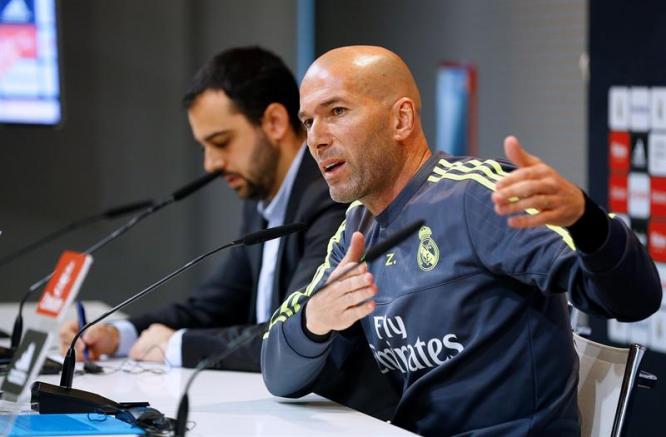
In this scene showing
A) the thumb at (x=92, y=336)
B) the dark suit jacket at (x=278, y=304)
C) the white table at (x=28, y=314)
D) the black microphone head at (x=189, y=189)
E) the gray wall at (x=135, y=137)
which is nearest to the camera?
the dark suit jacket at (x=278, y=304)

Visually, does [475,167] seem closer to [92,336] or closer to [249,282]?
[92,336]

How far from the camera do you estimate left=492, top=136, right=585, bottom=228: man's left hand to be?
1.61 m

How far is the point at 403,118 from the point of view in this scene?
219 centimetres

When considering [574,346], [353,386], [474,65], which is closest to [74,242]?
[474,65]

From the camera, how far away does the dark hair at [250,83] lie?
298 cm

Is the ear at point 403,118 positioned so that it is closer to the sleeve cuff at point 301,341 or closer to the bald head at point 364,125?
the bald head at point 364,125

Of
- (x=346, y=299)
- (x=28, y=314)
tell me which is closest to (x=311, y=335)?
(x=346, y=299)

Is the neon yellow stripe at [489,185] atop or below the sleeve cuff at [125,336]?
atop

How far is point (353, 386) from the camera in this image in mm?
2268

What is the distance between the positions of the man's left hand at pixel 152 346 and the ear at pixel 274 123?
60 centimetres

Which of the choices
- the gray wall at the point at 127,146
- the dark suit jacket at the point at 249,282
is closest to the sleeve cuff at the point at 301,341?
the dark suit jacket at the point at 249,282

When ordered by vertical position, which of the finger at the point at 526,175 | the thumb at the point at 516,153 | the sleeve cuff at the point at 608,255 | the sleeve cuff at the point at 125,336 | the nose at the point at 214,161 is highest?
the thumb at the point at 516,153

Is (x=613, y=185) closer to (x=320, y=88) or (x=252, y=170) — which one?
(x=252, y=170)

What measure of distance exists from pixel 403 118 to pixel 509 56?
84.7 inches
